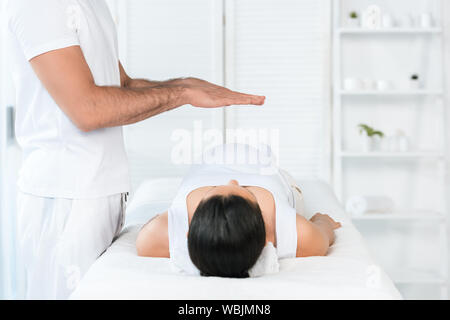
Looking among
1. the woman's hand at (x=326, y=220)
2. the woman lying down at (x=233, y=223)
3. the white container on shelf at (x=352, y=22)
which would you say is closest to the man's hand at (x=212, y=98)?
the woman lying down at (x=233, y=223)

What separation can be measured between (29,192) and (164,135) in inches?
67.0

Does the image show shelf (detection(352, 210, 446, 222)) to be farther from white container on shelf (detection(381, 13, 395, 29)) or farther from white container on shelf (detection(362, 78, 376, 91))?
white container on shelf (detection(381, 13, 395, 29))

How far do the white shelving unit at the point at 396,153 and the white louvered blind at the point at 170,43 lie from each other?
62 cm

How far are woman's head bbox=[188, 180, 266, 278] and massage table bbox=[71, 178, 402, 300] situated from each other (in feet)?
0.14

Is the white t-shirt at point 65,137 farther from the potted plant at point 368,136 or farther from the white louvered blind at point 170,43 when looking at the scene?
the potted plant at point 368,136

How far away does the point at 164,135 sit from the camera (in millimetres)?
2982

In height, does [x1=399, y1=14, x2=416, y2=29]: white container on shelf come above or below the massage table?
above

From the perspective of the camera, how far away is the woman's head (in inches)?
42.8

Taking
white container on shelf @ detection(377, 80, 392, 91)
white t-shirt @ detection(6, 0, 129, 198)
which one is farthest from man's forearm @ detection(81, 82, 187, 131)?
white container on shelf @ detection(377, 80, 392, 91)

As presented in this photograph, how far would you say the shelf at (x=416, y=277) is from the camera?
2.77 meters

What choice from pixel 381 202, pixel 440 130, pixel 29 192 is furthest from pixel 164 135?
pixel 29 192

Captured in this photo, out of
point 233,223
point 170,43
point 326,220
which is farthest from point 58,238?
point 170,43
